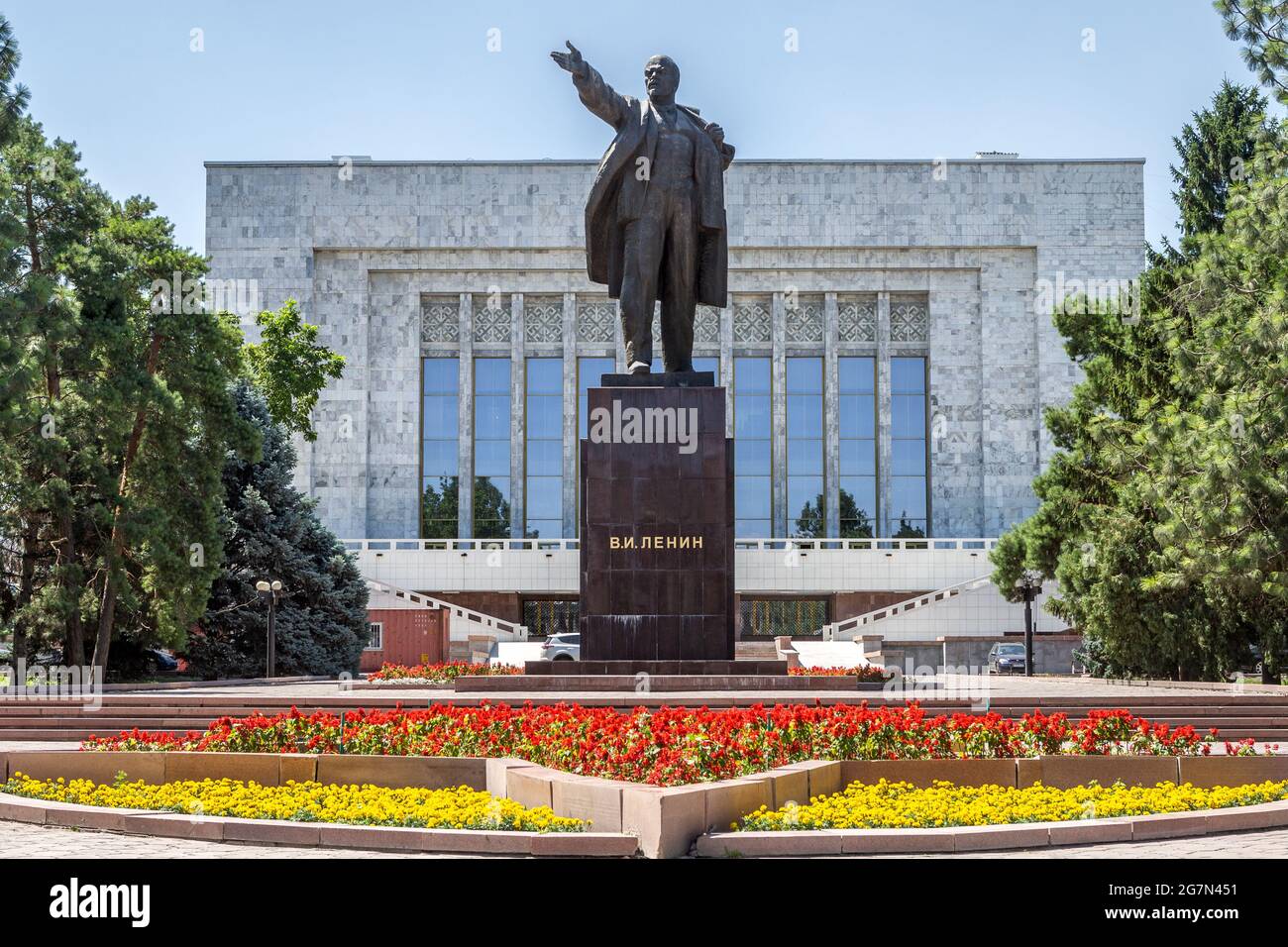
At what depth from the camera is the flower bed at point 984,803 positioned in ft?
26.0

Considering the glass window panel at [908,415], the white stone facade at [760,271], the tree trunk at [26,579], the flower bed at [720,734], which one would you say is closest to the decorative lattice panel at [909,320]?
the white stone facade at [760,271]

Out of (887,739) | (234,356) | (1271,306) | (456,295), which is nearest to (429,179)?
(456,295)

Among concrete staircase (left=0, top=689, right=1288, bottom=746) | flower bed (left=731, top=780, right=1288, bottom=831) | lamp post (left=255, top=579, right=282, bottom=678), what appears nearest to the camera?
flower bed (left=731, top=780, right=1288, bottom=831)

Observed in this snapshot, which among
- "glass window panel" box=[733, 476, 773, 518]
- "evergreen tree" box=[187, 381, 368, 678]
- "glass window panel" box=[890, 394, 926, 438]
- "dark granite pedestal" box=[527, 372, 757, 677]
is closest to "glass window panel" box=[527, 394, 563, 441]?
"glass window panel" box=[733, 476, 773, 518]

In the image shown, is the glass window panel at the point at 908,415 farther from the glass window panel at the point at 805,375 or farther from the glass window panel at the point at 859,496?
the glass window panel at the point at 805,375

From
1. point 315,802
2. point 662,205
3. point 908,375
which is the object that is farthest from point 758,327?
point 315,802

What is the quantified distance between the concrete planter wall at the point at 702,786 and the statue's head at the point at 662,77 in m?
8.12

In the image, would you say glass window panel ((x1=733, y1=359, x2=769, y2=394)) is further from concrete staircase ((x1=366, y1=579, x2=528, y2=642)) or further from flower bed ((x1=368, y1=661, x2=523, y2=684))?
flower bed ((x1=368, y1=661, x2=523, y2=684))

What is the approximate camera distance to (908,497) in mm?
51531

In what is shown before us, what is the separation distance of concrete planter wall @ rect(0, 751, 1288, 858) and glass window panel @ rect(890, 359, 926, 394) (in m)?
43.3

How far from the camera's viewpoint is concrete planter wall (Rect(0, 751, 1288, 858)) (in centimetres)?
742

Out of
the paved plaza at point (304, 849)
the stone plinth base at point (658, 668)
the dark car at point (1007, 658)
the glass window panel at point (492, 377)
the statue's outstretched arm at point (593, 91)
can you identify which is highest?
the glass window panel at point (492, 377)
